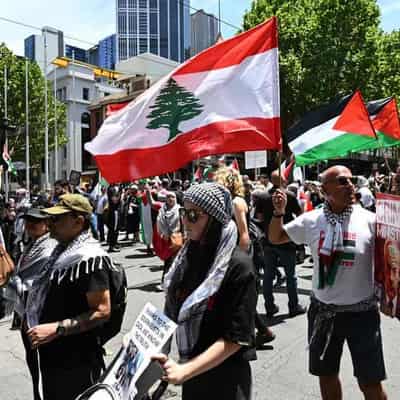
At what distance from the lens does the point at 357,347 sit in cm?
293

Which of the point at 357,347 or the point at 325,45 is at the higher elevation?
the point at 325,45

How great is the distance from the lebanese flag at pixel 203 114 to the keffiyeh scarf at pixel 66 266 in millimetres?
1797

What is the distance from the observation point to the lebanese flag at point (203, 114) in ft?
14.5

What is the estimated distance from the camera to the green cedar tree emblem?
4.59 m

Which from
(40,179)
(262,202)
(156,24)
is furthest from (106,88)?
(262,202)

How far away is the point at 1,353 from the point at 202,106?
337cm

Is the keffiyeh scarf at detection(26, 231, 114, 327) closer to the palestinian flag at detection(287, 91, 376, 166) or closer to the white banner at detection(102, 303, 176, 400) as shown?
the white banner at detection(102, 303, 176, 400)

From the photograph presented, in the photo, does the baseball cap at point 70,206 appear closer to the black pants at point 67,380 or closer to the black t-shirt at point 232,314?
the black pants at point 67,380

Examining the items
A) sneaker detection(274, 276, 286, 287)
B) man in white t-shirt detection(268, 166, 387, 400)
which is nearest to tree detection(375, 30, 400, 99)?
sneaker detection(274, 276, 286, 287)

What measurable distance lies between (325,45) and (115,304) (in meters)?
29.8

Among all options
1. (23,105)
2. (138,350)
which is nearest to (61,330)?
(138,350)

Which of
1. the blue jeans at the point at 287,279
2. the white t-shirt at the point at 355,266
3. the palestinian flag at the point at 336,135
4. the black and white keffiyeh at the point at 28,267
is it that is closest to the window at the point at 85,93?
the palestinian flag at the point at 336,135

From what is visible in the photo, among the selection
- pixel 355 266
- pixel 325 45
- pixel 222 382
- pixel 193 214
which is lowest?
pixel 222 382

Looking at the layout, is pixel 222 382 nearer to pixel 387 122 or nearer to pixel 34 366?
pixel 34 366
